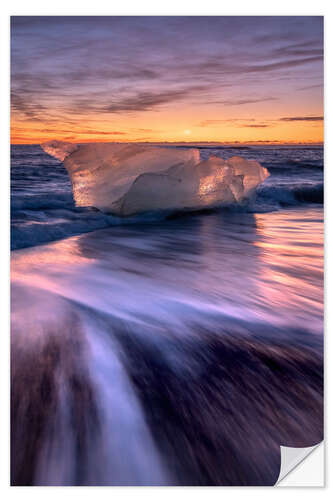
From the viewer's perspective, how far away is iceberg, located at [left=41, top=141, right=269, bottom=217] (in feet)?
9.46

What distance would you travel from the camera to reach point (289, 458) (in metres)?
1.27

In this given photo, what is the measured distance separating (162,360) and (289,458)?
540 millimetres

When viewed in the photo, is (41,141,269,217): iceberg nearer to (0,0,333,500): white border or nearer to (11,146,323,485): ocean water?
(11,146,323,485): ocean water

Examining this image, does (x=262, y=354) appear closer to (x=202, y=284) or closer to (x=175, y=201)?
(x=202, y=284)

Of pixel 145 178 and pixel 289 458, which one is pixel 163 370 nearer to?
pixel 289 458

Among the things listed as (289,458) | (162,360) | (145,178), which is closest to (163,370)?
(162,360)

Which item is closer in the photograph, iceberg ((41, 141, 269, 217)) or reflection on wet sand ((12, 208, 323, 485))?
reflection on wet sand ((12, 208, 323, 485))

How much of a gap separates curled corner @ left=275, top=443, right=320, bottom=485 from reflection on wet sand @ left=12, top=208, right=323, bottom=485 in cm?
3

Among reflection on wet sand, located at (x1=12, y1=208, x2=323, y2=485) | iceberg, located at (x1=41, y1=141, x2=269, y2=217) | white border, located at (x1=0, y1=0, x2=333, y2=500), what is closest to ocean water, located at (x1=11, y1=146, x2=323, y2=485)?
reflection on wet sand, located at (x1=12, y1=208, x2=323, y2=485)

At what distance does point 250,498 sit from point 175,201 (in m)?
2.33

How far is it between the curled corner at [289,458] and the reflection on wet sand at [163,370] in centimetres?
3
